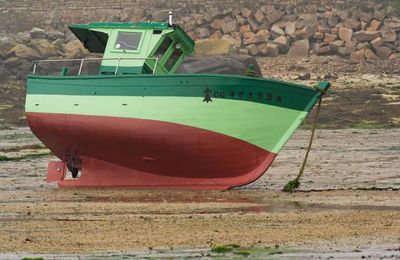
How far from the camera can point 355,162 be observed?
26.7 metres

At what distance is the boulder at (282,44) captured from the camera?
1999 inches

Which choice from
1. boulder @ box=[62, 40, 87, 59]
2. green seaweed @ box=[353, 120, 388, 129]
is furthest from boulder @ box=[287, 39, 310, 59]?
green seaweed @ box=[353, 120, 388, 129]

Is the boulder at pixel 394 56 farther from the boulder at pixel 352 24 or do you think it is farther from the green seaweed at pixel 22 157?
the green seaweed at pixel 22 157

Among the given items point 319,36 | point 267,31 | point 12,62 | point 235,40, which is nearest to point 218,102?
point 12,62

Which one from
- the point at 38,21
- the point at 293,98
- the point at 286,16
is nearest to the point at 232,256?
the point at 293,98

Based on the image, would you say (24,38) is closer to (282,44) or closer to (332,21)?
(282,44)

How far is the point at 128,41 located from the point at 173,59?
848 millimetres

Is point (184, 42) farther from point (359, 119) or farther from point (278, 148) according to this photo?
point (359, 119)

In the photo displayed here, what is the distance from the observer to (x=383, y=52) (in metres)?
49.4

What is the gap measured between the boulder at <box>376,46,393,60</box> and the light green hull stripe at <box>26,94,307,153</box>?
91.7 ft

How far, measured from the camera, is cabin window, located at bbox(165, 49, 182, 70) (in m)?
23.3

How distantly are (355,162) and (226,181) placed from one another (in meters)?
5.12

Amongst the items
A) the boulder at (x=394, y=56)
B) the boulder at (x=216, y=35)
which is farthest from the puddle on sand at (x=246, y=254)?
the boulder at (x=216, y=35)

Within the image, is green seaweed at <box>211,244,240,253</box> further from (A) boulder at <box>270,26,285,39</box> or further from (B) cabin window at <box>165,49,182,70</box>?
(A) boulder at <box>270,26,285,39</box>
